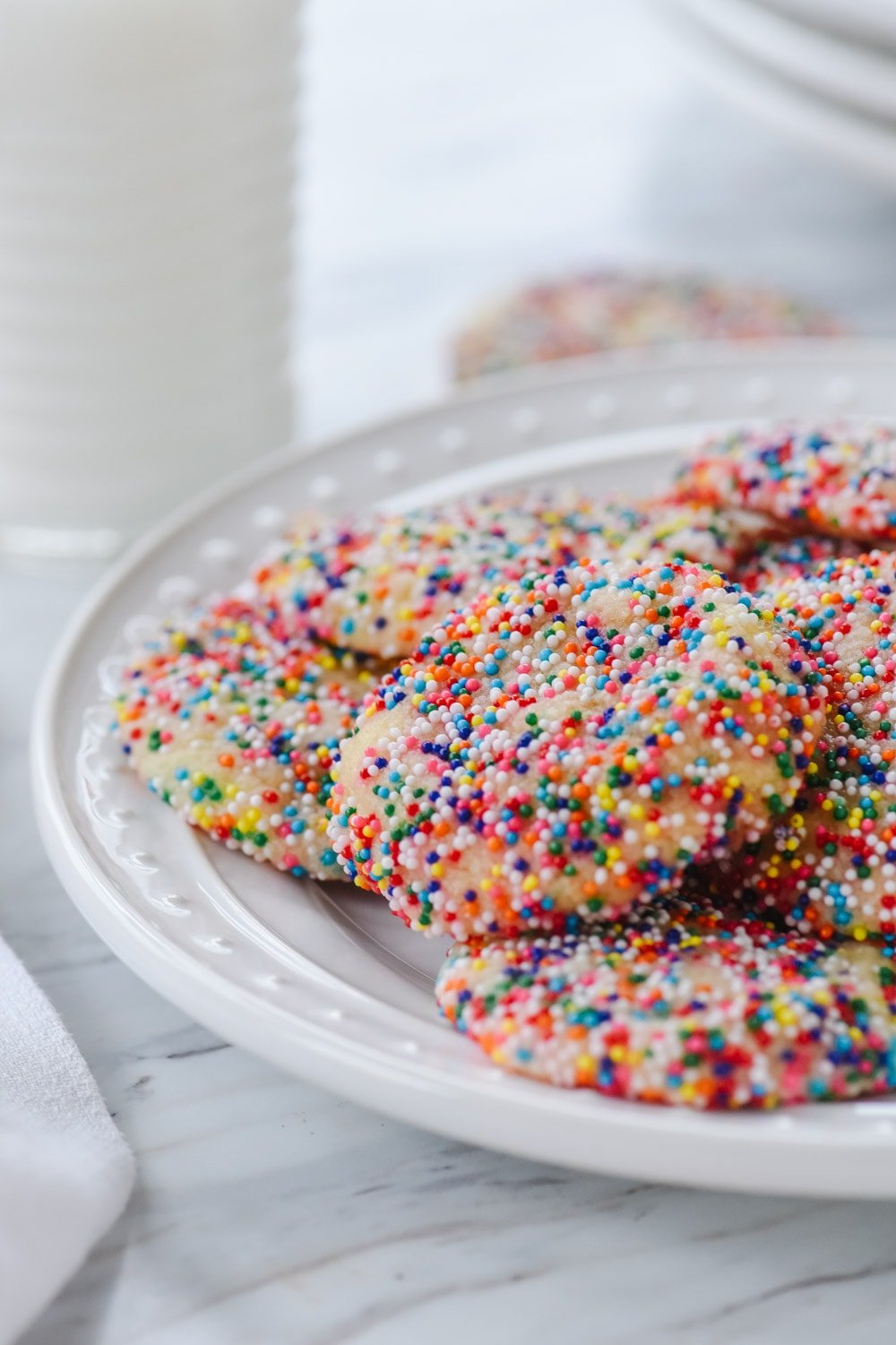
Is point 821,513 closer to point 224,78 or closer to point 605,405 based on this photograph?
point 605,405

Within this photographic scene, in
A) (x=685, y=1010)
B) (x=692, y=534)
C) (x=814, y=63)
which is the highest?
(x=814, y=63)

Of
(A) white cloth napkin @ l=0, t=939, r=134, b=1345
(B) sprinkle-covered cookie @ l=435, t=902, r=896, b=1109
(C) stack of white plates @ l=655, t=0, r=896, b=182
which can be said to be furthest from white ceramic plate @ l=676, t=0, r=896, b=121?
(A) white cloth napkin @ l=0, t=939, r=134, b=1345

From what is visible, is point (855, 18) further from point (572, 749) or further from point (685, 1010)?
point (685, 1010)

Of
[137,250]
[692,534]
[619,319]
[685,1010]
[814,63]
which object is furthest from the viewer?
[619,319]

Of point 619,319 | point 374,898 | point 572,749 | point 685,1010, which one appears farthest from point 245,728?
point 619,319

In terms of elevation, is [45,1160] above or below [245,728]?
below

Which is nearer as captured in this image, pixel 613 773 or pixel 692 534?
pixel 613 773

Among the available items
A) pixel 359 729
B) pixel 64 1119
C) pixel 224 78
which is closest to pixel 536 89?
pixel 224 78

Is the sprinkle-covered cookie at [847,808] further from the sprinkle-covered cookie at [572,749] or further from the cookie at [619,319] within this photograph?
the cookie at [619,319]
